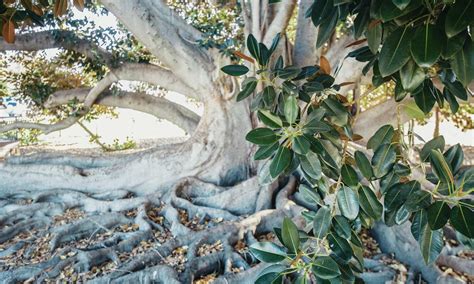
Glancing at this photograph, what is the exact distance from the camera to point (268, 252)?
968mm

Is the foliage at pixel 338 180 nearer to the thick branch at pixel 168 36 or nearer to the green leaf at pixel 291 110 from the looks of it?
the green leaf at pixel 291 110

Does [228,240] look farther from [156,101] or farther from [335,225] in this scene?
[156,101]

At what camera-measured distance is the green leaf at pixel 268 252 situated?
3.13 ft

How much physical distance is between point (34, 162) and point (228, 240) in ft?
8.91

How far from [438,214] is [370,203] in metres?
0.22

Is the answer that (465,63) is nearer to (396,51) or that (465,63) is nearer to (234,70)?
(396,51)

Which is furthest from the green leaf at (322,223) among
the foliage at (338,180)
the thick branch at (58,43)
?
the thick branch at (58,43)

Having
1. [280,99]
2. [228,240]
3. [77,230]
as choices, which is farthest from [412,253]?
[77,230]

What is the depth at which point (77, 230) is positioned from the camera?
9.48 ft

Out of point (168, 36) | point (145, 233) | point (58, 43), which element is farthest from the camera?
point (58, 43)

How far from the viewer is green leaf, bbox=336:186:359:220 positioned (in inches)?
39.6

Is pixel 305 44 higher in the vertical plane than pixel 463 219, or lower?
higher

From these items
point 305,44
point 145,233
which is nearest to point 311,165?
point 145,233

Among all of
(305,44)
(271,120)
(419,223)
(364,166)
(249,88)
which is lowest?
(419,223)
